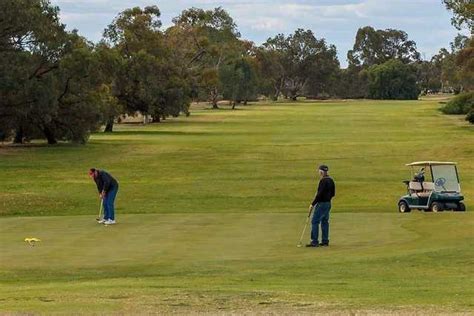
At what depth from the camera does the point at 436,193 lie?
93.7 feet

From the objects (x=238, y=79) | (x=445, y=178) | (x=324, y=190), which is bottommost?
(x=445, y=178)

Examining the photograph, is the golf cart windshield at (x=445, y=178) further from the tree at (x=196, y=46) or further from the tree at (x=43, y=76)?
the tree at (x=196, y=46)

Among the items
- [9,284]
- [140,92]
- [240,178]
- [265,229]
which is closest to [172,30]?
[140,92]

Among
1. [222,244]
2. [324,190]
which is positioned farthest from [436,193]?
[222,244]

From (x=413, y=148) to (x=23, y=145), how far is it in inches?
1051

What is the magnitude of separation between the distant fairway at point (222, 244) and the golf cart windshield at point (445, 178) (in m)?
1.03

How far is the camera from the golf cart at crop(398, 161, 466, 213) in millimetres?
28469

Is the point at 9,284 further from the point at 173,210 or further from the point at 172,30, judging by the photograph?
the point at 172,30

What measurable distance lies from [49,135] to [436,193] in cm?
4496

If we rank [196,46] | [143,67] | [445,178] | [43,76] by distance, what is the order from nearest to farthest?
1. [445,178]
2. [43,76]
3. [143,67]
4. [196,46]

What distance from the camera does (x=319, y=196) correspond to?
21.2 meters

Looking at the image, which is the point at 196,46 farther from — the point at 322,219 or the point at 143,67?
the point at 322,219

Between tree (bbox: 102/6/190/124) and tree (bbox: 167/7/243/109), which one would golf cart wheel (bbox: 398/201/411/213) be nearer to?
tree (bbox: 102/6/190/124)

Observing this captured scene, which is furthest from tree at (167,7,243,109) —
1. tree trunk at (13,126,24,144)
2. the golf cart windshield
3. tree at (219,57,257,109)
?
the golf cart windshield
